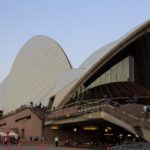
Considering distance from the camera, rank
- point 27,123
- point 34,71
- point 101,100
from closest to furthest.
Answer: point 101,100 → point 27,123 → point 34,71

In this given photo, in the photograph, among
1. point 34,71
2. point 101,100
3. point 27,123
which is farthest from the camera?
point 34,71

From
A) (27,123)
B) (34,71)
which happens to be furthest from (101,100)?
(34,71)

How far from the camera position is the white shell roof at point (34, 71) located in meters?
63.7

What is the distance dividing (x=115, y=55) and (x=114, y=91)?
3.76 m

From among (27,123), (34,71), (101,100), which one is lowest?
(101,100)

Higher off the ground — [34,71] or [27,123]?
[34,71]

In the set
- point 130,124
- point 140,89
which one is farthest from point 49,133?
point 130,124

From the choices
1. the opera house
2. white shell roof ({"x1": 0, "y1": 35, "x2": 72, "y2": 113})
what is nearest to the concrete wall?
the opera house

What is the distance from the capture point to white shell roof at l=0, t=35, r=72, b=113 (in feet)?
209

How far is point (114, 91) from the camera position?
46000 millimetres

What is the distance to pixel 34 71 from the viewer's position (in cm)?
6719

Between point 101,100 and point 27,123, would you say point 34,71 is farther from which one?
point 101,100

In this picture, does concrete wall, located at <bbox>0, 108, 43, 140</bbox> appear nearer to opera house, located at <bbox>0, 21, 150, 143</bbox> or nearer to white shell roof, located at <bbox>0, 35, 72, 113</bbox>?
opera house, located at <bbox>0, 21, 150, 143</bbox>

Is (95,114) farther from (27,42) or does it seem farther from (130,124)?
(27,42)
